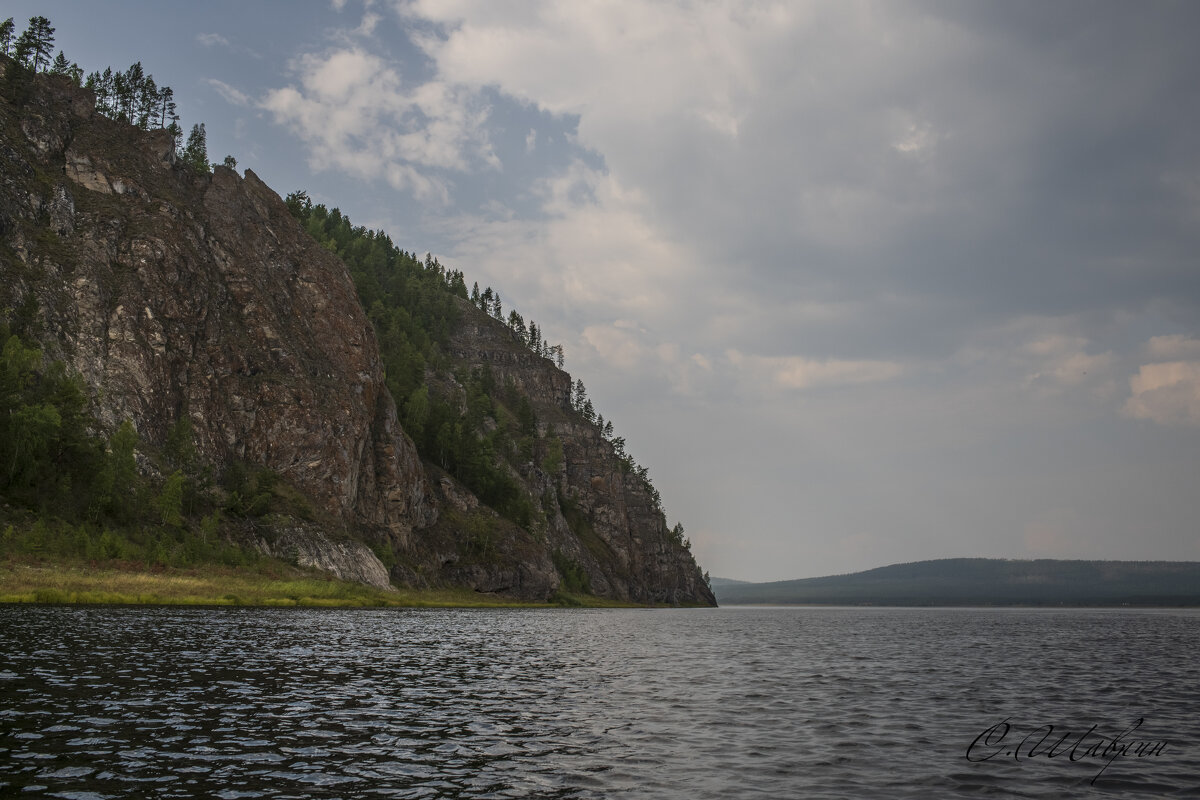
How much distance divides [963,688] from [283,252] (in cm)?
14673

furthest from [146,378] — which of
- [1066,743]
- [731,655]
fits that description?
[1066,743]

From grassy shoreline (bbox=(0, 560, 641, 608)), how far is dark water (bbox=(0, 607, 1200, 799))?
767 inches

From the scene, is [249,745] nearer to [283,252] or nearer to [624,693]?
[624,693]

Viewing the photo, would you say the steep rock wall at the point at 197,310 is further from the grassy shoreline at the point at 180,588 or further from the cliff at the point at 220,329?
the grassy shoreline at the point at 180,588

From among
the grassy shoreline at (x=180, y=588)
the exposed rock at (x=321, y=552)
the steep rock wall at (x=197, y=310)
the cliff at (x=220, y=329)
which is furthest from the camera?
the steep rock wall at (x=197, y=310)

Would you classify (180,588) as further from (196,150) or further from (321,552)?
(196,150)

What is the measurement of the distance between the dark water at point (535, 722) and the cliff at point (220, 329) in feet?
232

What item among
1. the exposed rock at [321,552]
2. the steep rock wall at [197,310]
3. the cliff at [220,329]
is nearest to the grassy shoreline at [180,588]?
the exposed rock at [321,552]

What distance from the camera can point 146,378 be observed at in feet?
371

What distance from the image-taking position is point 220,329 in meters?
129
